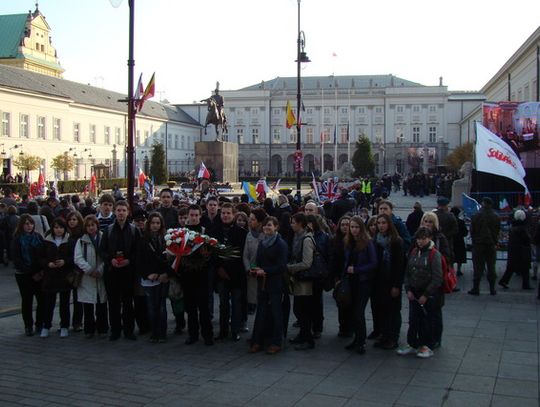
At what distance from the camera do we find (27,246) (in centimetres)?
922

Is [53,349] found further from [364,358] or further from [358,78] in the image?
[358,78]

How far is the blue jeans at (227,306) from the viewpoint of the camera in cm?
893

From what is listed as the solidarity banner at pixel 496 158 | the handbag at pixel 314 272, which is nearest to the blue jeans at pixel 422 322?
the handbag at pixel 314 272

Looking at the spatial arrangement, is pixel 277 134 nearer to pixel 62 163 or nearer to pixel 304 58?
pixel 62 163

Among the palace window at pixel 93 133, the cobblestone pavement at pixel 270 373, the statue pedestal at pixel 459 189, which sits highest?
the palace window at pixel 93 133

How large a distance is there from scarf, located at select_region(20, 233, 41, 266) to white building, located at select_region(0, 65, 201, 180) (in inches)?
1965

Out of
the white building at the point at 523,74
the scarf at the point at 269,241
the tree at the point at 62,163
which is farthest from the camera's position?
the tree at the point at 62,163

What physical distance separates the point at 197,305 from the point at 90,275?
5.19 ft

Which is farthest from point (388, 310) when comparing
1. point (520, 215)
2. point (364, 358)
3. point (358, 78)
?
point (358, 78)

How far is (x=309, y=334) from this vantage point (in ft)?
27.7

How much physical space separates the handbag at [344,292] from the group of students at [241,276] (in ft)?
0.20

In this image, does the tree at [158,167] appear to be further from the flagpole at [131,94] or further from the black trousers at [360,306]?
the black trousers at [360,306]

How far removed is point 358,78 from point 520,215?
10407 centimetres

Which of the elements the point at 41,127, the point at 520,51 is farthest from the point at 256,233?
the point at 41,127
